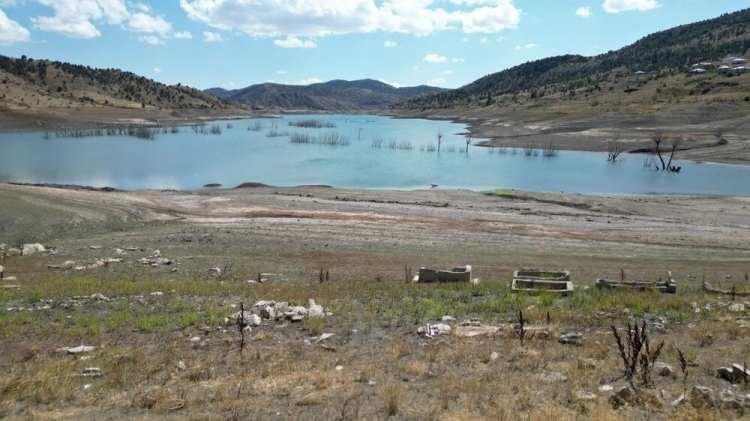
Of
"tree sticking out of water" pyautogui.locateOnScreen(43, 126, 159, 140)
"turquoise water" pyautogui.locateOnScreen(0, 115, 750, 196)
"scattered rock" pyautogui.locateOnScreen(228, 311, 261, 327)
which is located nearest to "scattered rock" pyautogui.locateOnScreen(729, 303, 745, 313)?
"scattered rock" pyautogui.locateOnScreen(228, 311, 261, 327)

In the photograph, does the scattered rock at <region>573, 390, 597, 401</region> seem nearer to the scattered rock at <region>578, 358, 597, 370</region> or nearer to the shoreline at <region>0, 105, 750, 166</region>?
the scattered rock at <region>578, 358, 597, 370</region>

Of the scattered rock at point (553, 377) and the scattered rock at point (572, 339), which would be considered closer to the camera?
the scattered rock at point (553, 377)

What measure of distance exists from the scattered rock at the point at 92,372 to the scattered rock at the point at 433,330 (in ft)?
20.3

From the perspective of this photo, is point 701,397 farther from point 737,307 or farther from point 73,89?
point 73,89

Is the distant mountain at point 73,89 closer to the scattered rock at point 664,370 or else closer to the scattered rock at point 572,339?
the scattered rock at point 572,339

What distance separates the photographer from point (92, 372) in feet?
33.5

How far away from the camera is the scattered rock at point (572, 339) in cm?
1173

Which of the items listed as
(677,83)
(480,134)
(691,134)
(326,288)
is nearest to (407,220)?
(326,288)

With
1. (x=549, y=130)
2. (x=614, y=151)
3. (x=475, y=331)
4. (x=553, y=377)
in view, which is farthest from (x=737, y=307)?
(x=549, y=130)

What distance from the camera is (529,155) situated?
3310 inches

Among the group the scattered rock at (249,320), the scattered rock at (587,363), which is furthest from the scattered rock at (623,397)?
the scattered rock at (249,320)

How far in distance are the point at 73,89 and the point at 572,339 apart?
171 meters

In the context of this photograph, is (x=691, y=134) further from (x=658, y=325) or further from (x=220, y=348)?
(x=220, y=348)

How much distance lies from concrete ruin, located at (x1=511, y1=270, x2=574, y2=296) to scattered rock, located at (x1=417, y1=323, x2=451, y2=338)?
489cm
